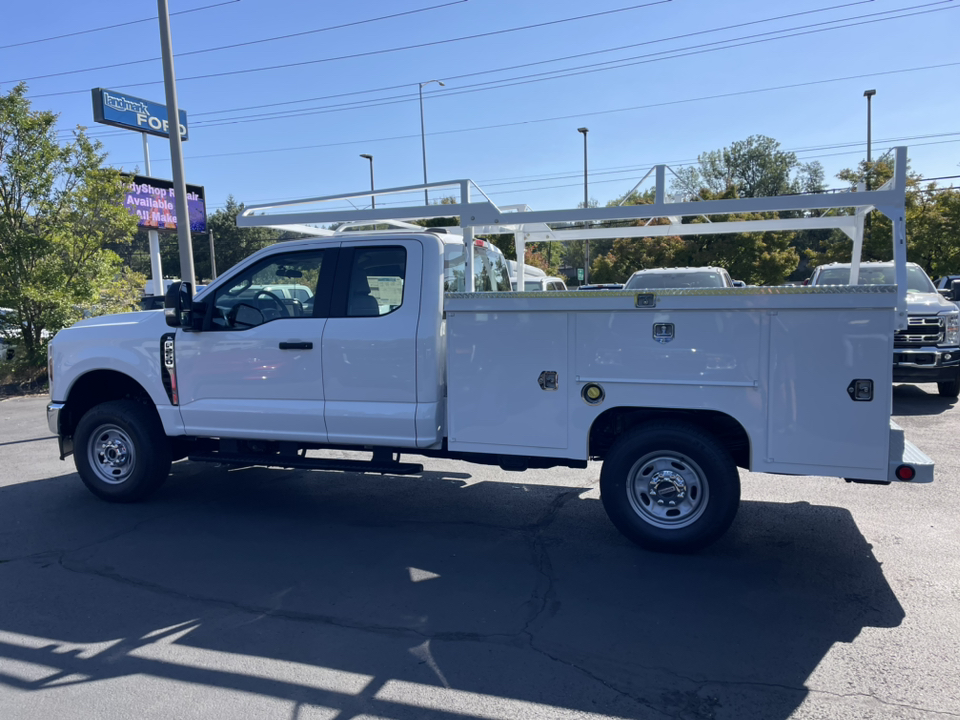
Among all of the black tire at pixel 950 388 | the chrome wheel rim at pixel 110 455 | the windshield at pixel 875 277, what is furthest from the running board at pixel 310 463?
the black tire at pixel 950 388

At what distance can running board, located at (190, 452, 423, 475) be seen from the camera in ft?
17.7

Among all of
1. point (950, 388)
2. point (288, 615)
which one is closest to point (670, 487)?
point (288, 615)

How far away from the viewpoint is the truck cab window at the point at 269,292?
5.60 m

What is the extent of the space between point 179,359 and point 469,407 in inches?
101

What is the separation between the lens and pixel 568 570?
464cm

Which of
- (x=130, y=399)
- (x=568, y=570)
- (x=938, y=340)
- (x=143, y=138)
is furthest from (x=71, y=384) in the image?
(x=143, y=138)

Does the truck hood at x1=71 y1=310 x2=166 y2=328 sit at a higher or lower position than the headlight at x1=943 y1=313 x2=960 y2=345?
higher

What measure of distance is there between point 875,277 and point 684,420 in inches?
297

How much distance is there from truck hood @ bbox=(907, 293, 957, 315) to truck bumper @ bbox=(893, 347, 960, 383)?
55cm

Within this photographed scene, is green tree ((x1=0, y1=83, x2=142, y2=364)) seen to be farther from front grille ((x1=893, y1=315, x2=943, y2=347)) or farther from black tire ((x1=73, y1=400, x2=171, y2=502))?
front grille ((x1=893, y1=315, x2=943, y2=347))

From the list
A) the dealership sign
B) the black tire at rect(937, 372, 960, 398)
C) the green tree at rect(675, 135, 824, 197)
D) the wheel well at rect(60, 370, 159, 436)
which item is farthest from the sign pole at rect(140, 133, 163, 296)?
the green tree at rect(675, 135, 824, 197)

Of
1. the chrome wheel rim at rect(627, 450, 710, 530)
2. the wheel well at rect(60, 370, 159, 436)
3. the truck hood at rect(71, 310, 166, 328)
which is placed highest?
the truck hood at rect(71, 310, 166, 328)

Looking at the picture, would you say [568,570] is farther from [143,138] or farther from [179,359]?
[143,138]

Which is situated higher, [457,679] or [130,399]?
[130,399]
